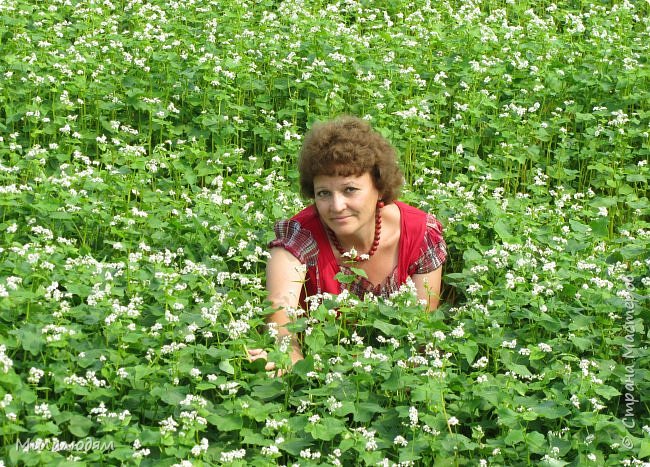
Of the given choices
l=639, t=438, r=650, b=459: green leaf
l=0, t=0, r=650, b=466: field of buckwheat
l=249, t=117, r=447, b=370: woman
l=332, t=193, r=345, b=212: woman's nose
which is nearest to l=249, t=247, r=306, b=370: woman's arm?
l=249, t=117, r=447, b=370: woman

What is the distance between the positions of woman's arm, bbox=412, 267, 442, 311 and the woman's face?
0.54 m

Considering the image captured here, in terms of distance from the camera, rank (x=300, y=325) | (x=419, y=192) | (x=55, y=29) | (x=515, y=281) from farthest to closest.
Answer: (x=55, y=29) → (x=419, y=192) → (x=515, y=281) → (x=300, y=325)

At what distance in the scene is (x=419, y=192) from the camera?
8242mm

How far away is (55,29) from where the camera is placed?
32.4 feet

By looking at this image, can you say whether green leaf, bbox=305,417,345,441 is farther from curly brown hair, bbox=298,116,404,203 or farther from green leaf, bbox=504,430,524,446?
curly brown hair, bbox=298,116,404,203

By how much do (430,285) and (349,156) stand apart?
3.12 ft

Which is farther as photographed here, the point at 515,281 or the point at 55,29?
the point at 55,29

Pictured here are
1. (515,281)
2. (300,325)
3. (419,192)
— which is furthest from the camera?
(419,192)

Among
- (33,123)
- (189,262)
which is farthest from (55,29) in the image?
(189,262)

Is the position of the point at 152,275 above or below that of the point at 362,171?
below

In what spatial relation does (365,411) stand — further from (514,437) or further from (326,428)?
(514,437)

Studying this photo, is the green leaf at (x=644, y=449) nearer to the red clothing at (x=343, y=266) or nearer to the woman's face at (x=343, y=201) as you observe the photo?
A: the red clothing at (x=343, y=266)

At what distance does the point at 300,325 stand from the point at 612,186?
3.45 metres

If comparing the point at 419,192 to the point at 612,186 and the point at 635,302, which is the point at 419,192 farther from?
the point at 635,302
